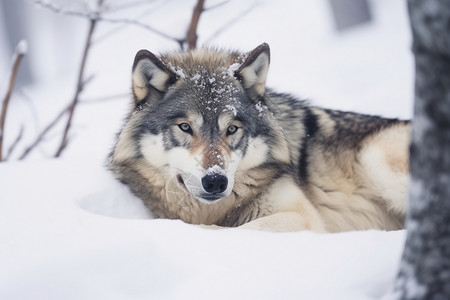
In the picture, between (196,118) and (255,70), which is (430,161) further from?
(255,70)

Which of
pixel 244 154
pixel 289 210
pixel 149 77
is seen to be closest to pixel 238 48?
pixel 149 77

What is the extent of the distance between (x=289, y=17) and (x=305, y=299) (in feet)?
49.7

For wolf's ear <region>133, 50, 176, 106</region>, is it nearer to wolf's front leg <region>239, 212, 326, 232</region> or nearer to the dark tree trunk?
wolf's front leg <region>239, 212, 326, 232</region>

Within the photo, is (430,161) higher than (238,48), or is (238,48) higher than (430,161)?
(238,48)

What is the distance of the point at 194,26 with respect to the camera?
4.13 m

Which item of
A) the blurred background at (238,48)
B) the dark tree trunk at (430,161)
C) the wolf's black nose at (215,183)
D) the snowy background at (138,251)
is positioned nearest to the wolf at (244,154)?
the wolf's black nose at (215,183)

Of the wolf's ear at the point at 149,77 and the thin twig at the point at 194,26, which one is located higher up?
the thin twig at the point at 194,26

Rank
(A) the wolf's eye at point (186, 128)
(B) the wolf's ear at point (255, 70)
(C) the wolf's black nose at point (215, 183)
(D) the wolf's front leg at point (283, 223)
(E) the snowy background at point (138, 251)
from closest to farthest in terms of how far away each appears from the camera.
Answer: (E) the snowy background at point (138, 251) → (C) the wolf's black nose at point (215, 183) → (D) the wolf's front leg at point (283, 223) → (A) the wolf's eye at point (186, 128) → (B) the wolf's ear at point (255, 70)

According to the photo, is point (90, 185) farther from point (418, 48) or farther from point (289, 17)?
point (289, 17)

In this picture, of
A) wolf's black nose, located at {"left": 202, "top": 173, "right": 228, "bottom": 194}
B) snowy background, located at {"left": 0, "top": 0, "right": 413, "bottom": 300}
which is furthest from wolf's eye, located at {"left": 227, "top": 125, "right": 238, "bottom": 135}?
snowy background, located at {"left": 0, "top": 0, "right": 413, "bottom": 300}

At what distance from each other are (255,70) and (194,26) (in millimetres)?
1067

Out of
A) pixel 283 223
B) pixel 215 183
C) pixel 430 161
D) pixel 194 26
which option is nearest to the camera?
pixel 430 161

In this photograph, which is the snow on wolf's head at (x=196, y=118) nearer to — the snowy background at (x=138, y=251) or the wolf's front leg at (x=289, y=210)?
the wolf's front leg at (x=289, y=210)

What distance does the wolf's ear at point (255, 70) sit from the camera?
3.22 meters
